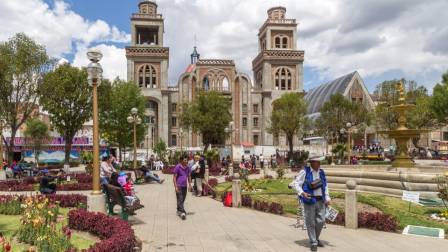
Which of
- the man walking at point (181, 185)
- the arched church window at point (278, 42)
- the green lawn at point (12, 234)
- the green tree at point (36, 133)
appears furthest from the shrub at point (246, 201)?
the arched church window at point (278, 42)

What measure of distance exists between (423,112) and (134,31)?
4002 centimetres

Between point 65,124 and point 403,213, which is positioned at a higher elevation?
point 65,124

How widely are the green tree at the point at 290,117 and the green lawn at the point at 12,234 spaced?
3529 cm

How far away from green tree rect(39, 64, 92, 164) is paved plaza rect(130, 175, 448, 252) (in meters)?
21.9

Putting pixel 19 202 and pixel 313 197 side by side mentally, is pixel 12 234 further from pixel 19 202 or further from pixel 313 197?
pixel 313 197

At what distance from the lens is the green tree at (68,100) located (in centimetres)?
3112

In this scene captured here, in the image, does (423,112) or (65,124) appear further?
(423,112)

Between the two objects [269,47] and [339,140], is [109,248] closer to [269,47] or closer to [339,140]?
[339,140]

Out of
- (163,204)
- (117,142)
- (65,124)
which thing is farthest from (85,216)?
(117,142)

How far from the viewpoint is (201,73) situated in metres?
63.2

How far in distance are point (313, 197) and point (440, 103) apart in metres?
38.8

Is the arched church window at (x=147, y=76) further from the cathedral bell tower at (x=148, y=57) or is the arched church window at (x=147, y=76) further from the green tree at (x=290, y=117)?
the green tree at (x=290, y=117)

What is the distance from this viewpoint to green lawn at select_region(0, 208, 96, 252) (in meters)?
7.76

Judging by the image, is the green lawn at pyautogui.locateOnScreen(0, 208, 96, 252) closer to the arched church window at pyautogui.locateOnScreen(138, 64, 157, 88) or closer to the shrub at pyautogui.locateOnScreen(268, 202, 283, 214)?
the shrub at pyautogui.locateOnScreen(268, 202, 283, 214)
